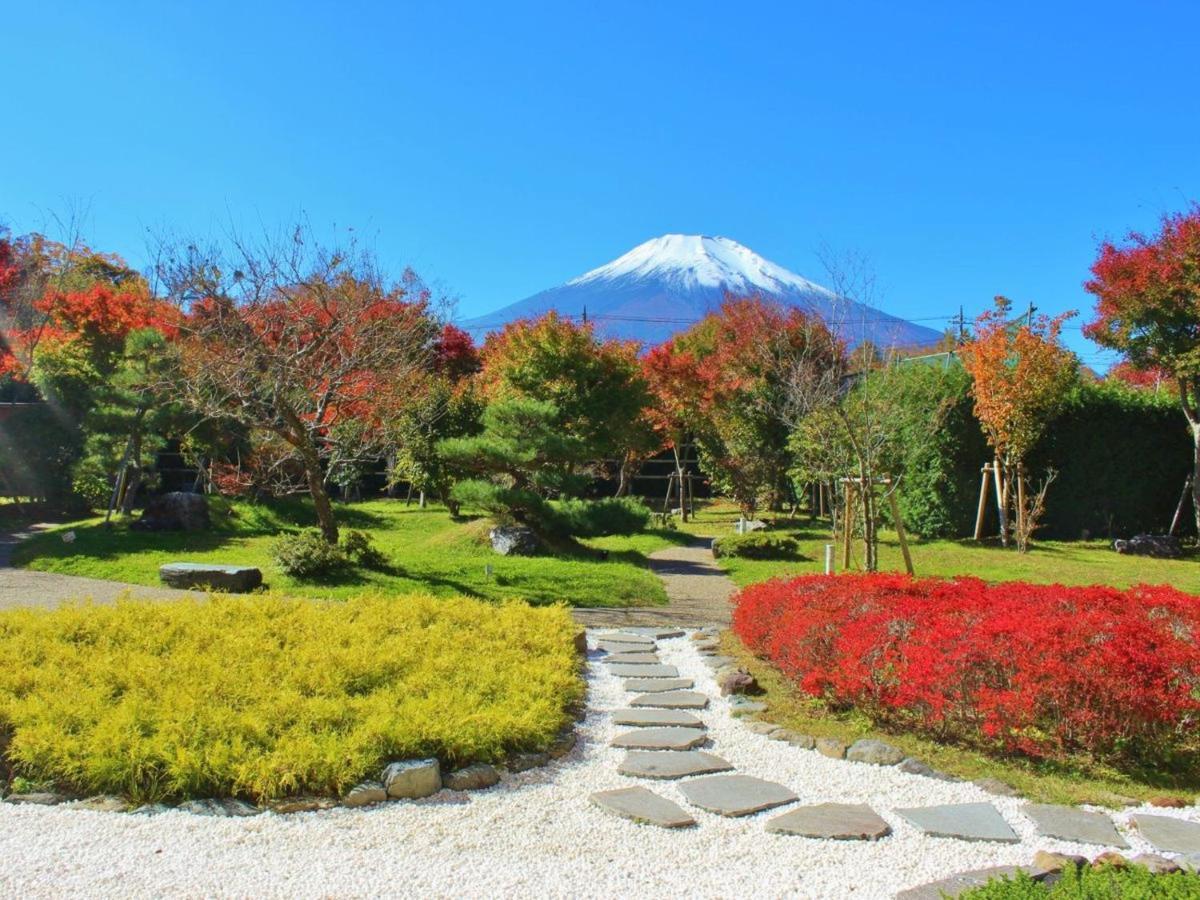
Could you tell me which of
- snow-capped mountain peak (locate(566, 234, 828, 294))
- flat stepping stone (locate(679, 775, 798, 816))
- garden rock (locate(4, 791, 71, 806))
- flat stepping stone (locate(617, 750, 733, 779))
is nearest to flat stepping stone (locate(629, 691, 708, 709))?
flat stepping stone (locate(617, 750, 733, 779))

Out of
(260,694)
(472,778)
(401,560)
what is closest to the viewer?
(472,778)

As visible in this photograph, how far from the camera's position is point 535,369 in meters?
15.9

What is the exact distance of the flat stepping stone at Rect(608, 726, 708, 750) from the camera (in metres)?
4.48

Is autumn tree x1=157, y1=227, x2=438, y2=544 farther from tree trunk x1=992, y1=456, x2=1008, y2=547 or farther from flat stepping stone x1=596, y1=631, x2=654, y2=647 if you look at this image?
tree trunk x1=992, y1=456, x2=1008, y2=547

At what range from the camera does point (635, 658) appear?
6.58 meters

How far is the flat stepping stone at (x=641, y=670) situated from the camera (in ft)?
20.0

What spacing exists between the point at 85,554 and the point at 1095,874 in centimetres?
1198

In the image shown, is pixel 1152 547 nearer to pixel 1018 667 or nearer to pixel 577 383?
pixel 577 383

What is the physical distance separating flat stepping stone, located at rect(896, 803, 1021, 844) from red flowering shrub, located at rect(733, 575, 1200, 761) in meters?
0.72

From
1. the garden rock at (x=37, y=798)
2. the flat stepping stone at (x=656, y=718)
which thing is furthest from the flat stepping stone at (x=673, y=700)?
the garden rock at (x=37, y=798)

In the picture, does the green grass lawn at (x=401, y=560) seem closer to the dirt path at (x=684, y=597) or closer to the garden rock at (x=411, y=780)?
the dirt path at (x=684, y=597)

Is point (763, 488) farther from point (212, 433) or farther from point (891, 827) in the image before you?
point (891, 827)

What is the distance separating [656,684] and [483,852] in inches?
109

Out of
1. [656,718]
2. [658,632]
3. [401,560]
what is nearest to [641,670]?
[656,718]
